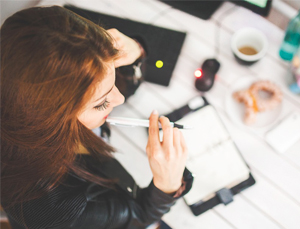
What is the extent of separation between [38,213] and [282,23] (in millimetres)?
967

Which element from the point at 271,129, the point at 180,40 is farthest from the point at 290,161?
the point at 180,40

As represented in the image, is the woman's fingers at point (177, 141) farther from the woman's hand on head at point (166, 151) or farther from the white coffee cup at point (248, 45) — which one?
the white coffee cup at point (248, 45)

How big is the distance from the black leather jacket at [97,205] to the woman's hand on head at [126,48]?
1.04ft

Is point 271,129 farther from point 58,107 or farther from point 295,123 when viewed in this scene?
point 58,107

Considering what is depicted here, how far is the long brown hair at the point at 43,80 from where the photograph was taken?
0.49m

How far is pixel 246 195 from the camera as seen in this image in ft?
2.72

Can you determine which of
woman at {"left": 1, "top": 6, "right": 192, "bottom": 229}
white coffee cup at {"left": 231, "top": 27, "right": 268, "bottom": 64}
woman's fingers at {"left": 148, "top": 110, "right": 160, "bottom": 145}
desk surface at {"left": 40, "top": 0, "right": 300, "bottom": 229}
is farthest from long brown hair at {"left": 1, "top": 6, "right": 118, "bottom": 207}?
white coffee cup at {"left": 231, "top": 27, "right": 268, "bottom": 64}

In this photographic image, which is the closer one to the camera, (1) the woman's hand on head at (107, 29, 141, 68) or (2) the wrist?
(2) the wrist

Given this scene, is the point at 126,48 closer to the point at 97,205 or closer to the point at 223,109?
the point at 223,109

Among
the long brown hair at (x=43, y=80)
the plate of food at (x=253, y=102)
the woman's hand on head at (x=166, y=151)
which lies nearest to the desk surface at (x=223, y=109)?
the plate of food at (x=253, y=102)

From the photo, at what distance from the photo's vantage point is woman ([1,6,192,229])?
49cm

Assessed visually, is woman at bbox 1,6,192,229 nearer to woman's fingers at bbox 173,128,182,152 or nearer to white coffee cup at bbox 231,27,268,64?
woman's fingers at bbox 173,128,182,152

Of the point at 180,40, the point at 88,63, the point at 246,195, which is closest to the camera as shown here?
the point at 88,63

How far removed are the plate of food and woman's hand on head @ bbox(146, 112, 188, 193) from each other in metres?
0.27
